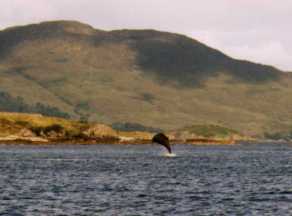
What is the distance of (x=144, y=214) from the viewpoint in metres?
69.9

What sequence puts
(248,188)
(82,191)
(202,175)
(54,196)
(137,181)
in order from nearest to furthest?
(54,196) → (82,191) → (248,188) → (137,181) → (202,175)

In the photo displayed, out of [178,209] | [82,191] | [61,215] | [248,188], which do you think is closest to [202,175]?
[248,188]

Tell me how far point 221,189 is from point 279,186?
9.96 m

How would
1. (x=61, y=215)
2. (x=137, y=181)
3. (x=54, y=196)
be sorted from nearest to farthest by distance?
(x=61, y=215), (x=54, y=196), (x=137, y=181)

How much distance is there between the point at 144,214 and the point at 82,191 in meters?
22.6

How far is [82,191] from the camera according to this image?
300 ft

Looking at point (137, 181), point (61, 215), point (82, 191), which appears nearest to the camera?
point (61, 215)

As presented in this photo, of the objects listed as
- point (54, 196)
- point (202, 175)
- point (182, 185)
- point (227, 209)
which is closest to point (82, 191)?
point (54, 196)

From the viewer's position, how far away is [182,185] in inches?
4038

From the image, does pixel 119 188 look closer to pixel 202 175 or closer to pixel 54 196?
pixel 54 196

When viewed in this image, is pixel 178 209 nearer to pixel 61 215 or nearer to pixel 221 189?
pixel 61 215

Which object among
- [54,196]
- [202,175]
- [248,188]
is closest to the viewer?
[54,196]

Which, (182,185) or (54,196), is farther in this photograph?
(182,185)

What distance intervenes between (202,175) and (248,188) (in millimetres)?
26843
